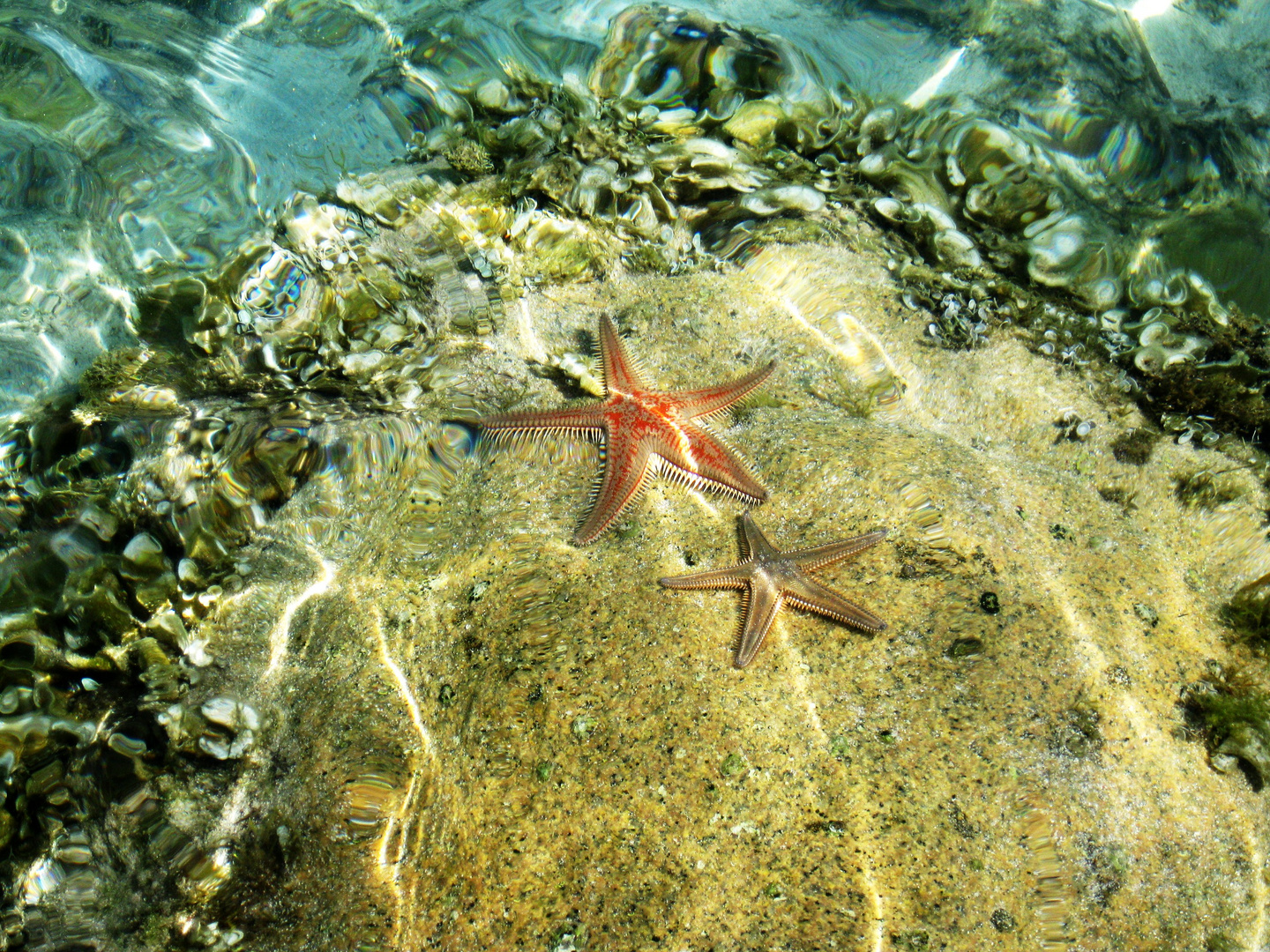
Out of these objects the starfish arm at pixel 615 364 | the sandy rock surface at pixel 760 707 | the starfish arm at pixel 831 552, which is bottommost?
the sandy rock surface at pixel 760 707

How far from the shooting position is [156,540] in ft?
14.7

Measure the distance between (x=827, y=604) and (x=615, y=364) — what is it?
1910mm

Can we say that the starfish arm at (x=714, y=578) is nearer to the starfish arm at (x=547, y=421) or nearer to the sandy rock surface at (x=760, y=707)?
the sandy rock surface at (x=760, y=707)

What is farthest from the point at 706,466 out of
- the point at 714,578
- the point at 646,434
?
the point at 714,578

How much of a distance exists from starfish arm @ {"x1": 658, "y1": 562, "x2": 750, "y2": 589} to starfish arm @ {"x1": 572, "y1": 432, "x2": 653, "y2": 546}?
0.50 metres

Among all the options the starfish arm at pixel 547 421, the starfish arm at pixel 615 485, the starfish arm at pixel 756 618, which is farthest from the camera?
the starfish arm at pixel 547 421

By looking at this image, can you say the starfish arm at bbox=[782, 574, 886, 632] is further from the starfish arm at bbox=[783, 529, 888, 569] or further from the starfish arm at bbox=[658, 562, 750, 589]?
the starfish arm at bbox=[658, 562, 750, 589]

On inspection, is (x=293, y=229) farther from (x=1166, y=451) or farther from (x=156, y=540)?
(x=1166, y=451)

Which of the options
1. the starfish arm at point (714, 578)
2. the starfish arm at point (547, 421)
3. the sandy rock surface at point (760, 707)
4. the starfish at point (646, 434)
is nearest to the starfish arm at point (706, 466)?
the starfish at point (646, 434)

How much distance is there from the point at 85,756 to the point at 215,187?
4.20 meters

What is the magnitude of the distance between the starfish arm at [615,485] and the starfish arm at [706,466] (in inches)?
5.2

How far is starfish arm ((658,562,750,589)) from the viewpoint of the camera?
3.51 m

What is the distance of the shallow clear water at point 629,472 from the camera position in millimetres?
3088

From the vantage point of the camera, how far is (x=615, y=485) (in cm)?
387
